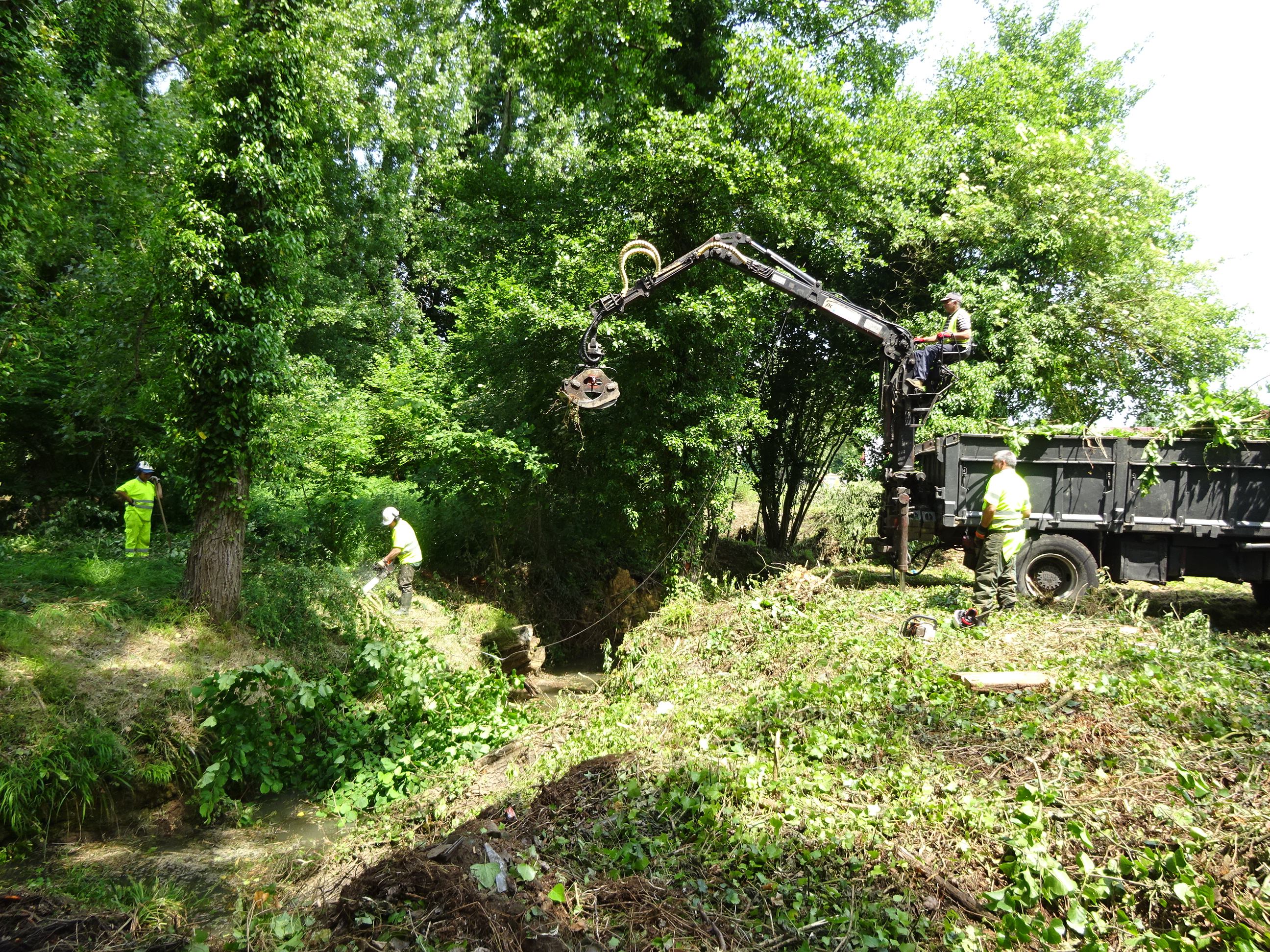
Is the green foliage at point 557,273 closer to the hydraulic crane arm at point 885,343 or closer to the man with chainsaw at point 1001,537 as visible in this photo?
the hydraulic crane arm at point 885,343

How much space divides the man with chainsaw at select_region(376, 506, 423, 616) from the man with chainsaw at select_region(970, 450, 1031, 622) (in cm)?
706

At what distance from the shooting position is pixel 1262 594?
379 inches

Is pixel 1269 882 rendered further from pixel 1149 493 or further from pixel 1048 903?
pixel 1149 493

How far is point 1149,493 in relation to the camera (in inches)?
358

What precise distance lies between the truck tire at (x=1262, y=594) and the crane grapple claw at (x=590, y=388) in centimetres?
865

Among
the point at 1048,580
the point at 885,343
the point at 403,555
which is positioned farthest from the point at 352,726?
the point at 1048,580

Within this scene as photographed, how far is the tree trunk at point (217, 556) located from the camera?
8391mm

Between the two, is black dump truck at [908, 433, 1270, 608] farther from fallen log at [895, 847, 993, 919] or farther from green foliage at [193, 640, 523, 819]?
green foliage at [193, 640, 523, 819]

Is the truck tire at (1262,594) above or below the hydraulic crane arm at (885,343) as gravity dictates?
below

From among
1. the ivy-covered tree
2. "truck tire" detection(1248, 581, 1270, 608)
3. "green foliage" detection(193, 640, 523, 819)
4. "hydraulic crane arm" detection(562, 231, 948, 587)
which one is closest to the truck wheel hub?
"hydraulic crane arm" detection(562, 231, 948, 587)

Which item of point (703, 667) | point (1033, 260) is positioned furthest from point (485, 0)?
point (703, 667)

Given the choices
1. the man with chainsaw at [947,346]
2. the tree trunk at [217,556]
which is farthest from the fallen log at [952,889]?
the tree trunk at [217,556]

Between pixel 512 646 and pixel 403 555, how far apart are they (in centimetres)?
215

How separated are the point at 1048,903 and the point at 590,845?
2445 mm
